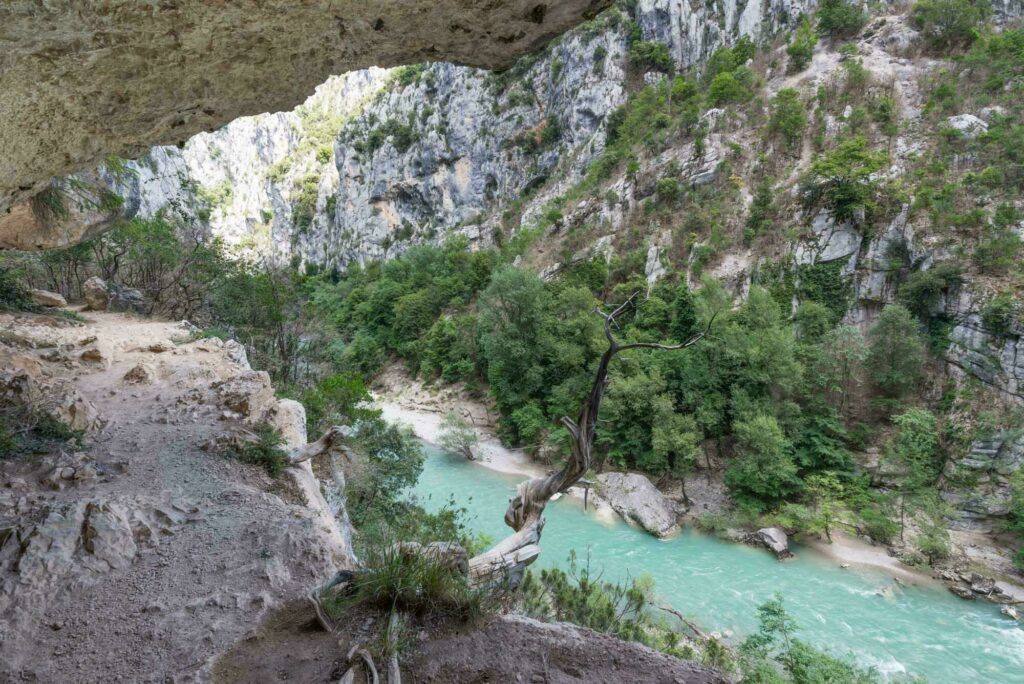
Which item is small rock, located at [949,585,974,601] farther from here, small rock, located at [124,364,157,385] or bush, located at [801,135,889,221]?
small rock, located at [124,364,157,385]

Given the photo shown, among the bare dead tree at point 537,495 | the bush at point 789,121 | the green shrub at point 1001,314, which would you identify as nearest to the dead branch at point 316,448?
the bare dead tree at point 537,495

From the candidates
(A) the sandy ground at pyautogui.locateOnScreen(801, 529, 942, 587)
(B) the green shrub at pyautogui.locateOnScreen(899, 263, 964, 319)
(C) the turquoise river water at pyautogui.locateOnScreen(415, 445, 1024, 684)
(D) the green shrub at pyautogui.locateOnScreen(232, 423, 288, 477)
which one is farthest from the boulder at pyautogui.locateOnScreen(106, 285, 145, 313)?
(B) the green shrub at pyautogui.locateOnScreen(899, 263, 964, 319)

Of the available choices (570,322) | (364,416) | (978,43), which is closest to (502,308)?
(570,322)

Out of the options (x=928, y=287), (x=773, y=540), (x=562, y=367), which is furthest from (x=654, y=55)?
(x=773, y=540)

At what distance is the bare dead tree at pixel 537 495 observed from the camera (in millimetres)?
3279

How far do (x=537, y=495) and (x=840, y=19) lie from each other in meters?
37.1

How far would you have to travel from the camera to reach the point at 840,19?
89.8ft

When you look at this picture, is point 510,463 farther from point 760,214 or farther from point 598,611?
point 760,214

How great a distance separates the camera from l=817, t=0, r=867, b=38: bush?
27250 mm

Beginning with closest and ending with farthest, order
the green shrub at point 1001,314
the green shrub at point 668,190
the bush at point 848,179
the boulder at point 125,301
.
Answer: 1. the boulder at point 125,301
2. the green shrub at point 1001,314
3. the bush at point 848,179
4. the green shrub at point 668,190

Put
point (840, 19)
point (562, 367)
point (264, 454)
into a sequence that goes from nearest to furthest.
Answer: point (264, 454), point (562, 367), point (840, 19)

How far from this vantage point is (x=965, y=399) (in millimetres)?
14023

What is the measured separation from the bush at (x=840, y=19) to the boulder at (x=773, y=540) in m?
31.3

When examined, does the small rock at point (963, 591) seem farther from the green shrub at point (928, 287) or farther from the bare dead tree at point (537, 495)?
the bare dead tree at point (537, 495)
